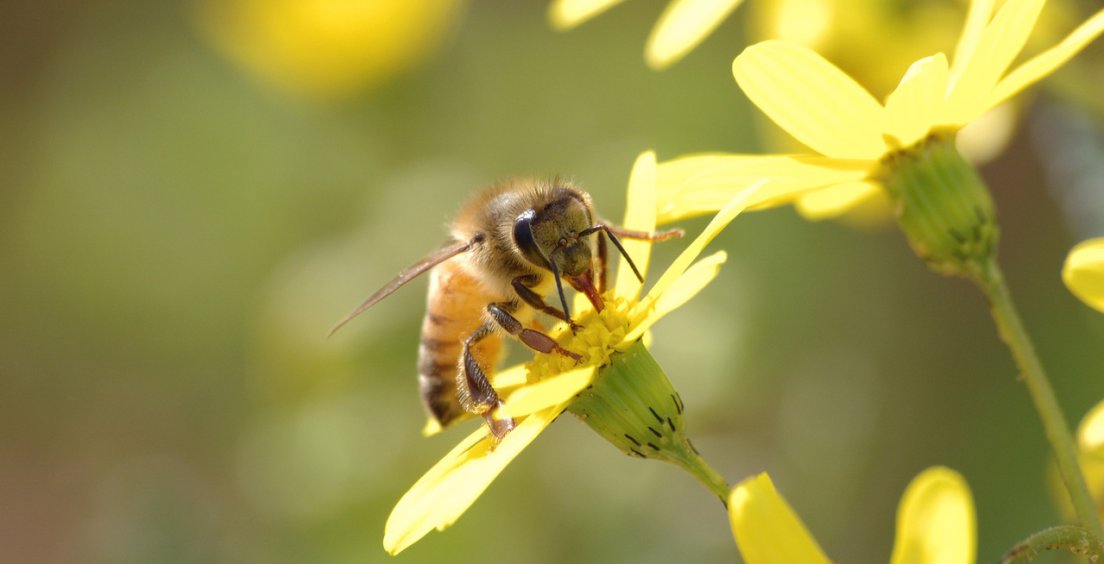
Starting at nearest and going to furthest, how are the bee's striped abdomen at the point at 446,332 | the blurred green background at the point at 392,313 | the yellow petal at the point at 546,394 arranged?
1. the yellow petal at the point at 546,394
2. the bee's striped abdomen at the point at 446,332
3. the blurred green background at the point at 392,313

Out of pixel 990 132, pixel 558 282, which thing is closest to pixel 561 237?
pixel 558 282

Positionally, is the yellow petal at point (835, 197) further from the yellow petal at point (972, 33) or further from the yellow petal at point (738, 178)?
the yellow petal at point (972, 33)

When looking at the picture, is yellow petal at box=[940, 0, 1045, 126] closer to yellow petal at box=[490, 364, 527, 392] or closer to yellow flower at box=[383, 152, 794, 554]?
yellow flower at box=[383, 152, 794, 554]

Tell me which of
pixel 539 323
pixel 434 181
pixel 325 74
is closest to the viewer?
pixel 539 323

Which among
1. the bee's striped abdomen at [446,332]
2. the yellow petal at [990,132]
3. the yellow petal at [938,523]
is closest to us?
the yellow petal at [938,523]

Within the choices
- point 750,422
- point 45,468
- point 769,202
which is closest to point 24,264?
point 45,468

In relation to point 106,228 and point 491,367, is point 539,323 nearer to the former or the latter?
point 491,367

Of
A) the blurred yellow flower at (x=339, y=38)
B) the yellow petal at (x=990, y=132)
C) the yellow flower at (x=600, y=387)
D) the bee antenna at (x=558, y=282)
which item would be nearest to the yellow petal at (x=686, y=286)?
the yellow flower at (x=600, y=387)
